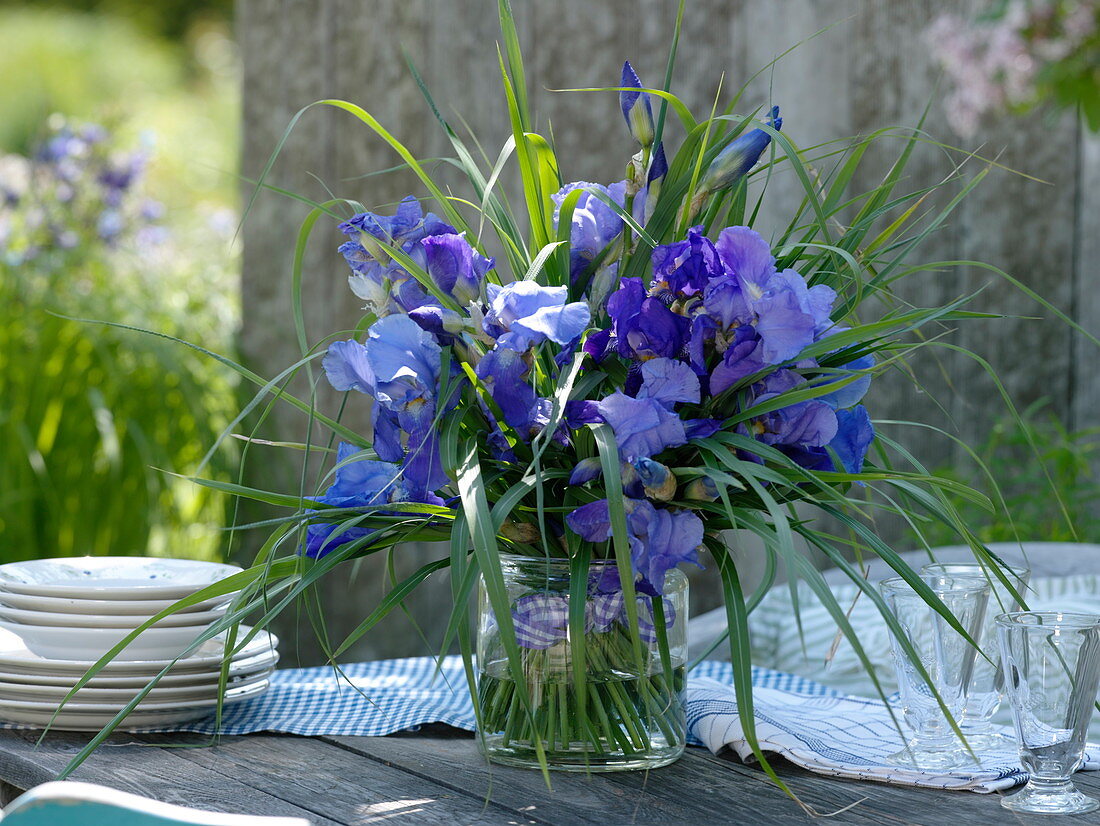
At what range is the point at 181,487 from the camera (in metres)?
2.62

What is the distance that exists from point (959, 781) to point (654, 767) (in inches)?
9.2

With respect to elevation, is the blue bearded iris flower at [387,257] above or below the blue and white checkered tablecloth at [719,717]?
above

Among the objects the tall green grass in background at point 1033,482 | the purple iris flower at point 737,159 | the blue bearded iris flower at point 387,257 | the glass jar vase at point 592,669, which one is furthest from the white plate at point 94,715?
the tall green grass in background at point 1033,482

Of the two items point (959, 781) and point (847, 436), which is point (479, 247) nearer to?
point (847, 436)

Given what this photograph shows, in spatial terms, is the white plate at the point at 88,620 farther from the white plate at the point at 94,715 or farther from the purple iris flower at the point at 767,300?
the purple iris flower at the point at 767,300

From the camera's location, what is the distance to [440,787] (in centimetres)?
96

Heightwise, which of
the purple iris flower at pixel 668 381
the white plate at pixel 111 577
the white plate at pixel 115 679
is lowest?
the white plate at pixel 115 679

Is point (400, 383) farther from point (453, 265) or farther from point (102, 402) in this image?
point (102, 402)

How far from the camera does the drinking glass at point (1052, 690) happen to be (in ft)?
2.80

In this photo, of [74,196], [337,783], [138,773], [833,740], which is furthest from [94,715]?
[74,196]

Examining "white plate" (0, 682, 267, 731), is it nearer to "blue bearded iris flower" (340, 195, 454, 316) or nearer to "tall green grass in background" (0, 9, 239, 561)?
"blue bearded iris flower" (340, 195, 454, 316)

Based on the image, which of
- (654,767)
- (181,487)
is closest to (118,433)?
(181,487)

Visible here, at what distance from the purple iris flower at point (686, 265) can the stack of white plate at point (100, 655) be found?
0.50 m

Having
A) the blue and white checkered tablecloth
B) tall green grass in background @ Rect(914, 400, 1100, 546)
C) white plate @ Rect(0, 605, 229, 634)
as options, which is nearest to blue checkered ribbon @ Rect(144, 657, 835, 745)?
the blue and white checkered tablecloth
